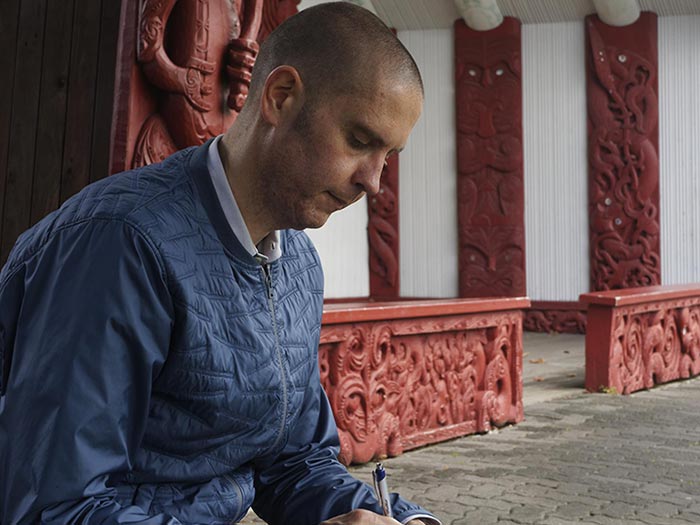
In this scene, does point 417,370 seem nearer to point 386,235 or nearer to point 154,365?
point 154,365

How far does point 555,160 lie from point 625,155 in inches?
→ 31.5

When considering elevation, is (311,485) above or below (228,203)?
below

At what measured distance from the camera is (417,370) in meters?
5.00

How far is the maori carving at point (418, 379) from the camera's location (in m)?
4.50

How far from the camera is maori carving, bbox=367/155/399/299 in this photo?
10719 mm

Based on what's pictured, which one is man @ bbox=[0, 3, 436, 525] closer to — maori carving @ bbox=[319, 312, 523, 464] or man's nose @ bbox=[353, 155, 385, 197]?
man's nose @ bbox=[353, 155, 385, 197]

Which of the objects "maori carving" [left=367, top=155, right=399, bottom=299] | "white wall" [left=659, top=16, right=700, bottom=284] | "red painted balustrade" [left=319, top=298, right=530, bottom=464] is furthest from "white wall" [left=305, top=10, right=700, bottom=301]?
"red painted balustrade" [left=319, top=298, right=530, bottom=464]

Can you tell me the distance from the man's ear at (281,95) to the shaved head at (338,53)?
16 mm

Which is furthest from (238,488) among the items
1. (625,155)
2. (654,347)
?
(625,155)

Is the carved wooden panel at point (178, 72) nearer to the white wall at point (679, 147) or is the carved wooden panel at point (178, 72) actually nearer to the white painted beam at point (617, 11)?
the white painted beam at point (617, 11)

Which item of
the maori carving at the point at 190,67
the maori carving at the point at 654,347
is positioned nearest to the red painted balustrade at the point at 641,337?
the maori carving at the point at 654,347

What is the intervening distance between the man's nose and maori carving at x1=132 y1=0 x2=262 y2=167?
192cm

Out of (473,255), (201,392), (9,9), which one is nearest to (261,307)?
(201,392)

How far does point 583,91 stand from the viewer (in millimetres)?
10383
